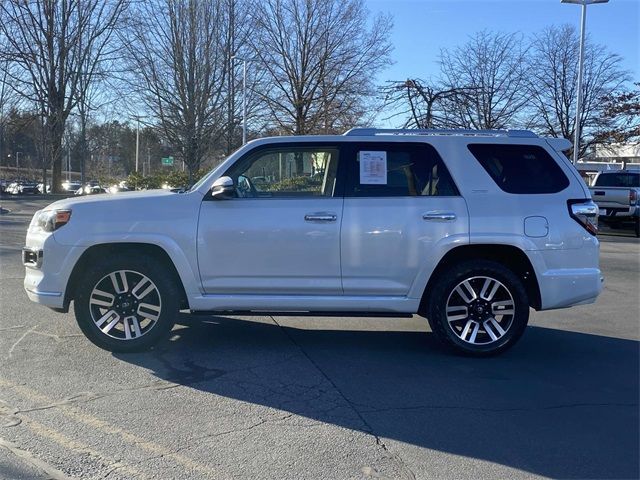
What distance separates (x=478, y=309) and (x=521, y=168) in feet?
4.53

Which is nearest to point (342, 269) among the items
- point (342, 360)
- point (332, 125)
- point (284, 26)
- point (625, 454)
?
point (342, 360)

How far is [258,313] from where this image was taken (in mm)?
5734

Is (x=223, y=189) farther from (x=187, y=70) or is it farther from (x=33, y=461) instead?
(x=187, y=70)

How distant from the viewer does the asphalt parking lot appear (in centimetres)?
363

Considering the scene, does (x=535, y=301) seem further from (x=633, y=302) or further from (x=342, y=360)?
(x=633, y=302)

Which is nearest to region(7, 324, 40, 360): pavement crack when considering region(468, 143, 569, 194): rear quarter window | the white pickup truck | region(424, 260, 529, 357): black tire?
region(424, 260, 529, 357): black tire

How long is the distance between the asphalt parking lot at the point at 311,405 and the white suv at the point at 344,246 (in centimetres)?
47

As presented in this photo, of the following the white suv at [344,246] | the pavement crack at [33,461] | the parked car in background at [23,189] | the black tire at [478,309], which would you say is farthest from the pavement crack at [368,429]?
the parked car in background at [23,189]

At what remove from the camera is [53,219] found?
5539 mm

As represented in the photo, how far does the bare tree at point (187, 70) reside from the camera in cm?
3052

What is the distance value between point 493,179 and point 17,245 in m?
11.3

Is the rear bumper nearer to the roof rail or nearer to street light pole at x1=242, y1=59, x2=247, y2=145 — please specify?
the roof rail

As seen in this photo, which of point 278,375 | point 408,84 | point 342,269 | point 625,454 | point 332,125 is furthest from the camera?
point 332,125

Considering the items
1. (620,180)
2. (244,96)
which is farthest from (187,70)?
(620,180)
